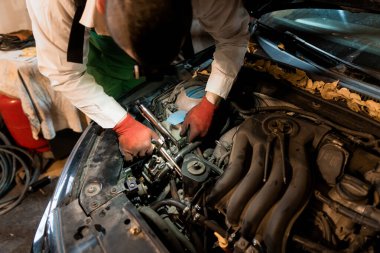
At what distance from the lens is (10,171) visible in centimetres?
249

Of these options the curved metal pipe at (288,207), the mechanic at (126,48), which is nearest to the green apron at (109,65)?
the mechanic at (126,48)

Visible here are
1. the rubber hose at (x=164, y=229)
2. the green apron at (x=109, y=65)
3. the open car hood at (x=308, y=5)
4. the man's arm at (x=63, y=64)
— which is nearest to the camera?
the rubber hose at (x=164, y=229)

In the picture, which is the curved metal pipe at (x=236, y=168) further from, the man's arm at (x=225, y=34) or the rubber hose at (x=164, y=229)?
the man's arm at (x=225, y=34)

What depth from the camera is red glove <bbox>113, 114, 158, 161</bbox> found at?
1.27m

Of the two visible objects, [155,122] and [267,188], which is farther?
[155,122]

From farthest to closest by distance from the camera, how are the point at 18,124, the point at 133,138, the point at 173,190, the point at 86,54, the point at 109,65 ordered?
the point at 18,124
the point at 109,65
the point at 86,54
the point at 133,138
the point at 173,190

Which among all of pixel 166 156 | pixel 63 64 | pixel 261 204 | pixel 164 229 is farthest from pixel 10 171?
pixel 261 204

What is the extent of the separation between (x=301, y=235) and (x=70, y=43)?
1.15 m

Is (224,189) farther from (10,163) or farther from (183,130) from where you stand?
(10,163)

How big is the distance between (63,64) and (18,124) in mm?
1331

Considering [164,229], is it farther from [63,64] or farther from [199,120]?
[63,64]

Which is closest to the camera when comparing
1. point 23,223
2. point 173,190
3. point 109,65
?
point 173,190

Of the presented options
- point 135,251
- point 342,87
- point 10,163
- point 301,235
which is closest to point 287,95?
point 342,87

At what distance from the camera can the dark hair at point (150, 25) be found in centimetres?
82
